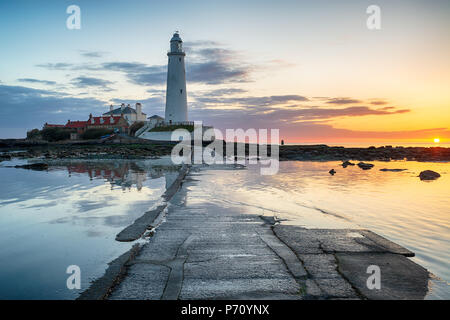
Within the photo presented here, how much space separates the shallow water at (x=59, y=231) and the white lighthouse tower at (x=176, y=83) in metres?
42.6

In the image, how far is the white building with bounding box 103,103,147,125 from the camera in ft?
233

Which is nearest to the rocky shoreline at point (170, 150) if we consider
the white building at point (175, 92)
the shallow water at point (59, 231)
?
the white building at point (175, 92)

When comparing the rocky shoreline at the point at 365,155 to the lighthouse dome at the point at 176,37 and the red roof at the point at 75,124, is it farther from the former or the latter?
the red roof at the point at 75,124

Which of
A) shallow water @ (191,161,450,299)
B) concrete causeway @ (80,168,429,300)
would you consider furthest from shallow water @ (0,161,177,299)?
shallow water @ (191,161,450,299)

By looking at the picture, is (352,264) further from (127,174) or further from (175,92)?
(175,92)

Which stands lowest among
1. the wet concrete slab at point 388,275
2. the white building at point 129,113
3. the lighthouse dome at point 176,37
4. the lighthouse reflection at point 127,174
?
the wet concrete slab at point 388,275

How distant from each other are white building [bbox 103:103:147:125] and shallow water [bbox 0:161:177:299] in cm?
5955

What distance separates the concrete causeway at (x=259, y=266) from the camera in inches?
149

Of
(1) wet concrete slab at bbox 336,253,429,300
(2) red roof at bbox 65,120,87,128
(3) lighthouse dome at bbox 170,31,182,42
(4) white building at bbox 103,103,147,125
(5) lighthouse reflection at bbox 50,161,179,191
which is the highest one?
(3) lighthouse dome at bbox 170,31,182,42

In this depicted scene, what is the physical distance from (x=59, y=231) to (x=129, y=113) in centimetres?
6806

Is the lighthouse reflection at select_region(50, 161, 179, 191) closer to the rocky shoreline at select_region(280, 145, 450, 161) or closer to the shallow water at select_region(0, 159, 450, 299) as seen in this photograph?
the shallow water at select_region(0, 159, 450, 299)

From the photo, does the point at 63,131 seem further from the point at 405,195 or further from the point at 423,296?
the point at 423,296

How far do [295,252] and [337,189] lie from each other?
34.0 feet

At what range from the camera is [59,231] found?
22.7 ft
